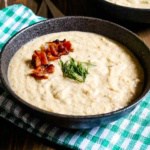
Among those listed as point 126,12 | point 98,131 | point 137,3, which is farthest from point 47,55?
point 137,3

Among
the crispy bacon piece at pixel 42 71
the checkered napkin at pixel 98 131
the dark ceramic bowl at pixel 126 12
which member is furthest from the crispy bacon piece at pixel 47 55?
the dark ceramic bowl at pixel 126 12

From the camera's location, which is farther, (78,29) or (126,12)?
(126,12)

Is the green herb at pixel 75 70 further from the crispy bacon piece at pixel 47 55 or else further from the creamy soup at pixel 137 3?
the creamy soup at pixel 137 3

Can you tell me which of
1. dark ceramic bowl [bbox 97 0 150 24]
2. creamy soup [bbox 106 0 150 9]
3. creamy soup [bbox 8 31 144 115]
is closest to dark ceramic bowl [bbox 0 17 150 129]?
creamy soup [bbox 8 31 144 115]

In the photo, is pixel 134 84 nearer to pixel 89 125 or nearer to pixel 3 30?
pixel 89 125

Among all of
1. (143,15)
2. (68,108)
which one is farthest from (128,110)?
(143,15)

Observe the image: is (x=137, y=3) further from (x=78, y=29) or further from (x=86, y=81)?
(x=86, y=81)

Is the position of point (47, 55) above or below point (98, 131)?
above
